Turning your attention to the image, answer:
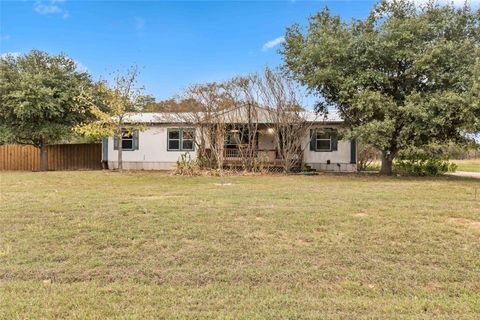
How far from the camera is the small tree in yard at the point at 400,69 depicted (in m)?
11.8

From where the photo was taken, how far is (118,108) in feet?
49.9

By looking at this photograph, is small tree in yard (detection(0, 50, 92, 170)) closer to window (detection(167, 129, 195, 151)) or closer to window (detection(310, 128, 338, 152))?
window (detection(167, 129, 195, 151))

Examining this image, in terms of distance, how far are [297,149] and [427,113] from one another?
568 cm

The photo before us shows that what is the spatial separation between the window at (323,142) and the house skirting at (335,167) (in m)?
0.77

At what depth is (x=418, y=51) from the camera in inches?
488

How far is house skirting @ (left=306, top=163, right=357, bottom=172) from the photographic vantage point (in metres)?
17.7

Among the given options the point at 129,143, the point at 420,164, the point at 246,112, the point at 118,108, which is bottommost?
the point at 420,164

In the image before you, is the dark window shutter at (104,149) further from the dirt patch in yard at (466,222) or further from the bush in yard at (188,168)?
the dirt patch in yard at (466,222)

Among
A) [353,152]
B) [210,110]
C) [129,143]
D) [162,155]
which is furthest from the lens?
[129,143]

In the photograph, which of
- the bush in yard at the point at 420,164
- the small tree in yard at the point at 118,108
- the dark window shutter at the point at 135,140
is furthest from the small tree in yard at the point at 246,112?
the bush in yard at the point at 420,164

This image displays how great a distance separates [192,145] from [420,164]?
1045 centimetres

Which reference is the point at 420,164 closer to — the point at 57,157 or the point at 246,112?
the point at 246,112

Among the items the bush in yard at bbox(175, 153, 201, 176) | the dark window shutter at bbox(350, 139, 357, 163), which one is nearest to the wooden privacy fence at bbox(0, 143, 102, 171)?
the bush in yard at bbox(175, 153, 201, 176)

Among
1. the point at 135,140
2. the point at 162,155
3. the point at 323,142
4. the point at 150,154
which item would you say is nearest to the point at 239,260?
the point at 323,142
